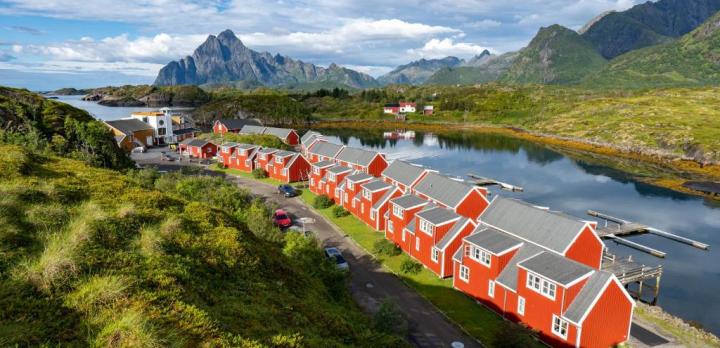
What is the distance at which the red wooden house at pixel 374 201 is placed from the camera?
46.7m

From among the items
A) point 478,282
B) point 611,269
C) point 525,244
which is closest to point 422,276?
point 478,282

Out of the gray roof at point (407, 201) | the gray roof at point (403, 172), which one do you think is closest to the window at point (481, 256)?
the gray roof at point (407, 201)

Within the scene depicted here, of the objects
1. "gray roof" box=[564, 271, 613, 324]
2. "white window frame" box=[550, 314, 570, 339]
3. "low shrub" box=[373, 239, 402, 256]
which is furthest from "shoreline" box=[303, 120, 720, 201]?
"white window frame" box=[550, 314, 570, 339]

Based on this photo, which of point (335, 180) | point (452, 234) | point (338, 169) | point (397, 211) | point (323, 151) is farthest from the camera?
point (323, 151)

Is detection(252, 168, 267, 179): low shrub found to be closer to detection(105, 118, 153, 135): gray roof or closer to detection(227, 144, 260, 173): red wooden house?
detection(227, 144, 260, 173): red wooden house

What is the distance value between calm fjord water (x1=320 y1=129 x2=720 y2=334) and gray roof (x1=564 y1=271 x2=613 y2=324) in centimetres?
1577

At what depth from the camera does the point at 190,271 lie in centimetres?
1210

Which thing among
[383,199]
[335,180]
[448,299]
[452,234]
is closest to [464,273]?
[448,299]

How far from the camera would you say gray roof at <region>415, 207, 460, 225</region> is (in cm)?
3667

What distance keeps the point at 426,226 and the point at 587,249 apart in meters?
12.6

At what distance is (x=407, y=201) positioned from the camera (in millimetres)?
42438

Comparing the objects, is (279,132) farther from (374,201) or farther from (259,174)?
(374,201)

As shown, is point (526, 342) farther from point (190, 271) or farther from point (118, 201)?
point (118, 201)

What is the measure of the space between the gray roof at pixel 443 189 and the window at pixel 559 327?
52.6 ft
